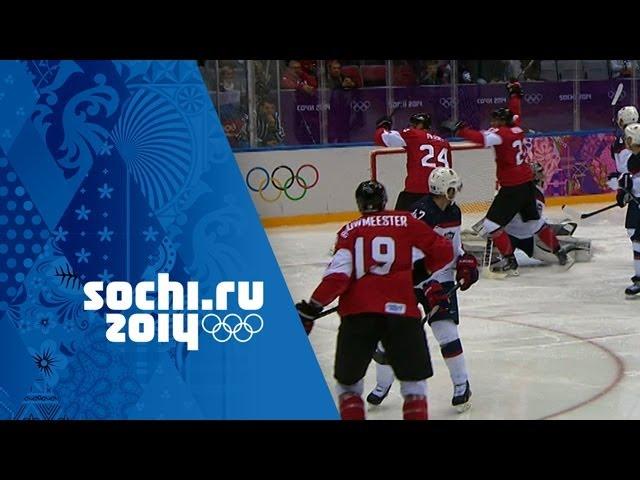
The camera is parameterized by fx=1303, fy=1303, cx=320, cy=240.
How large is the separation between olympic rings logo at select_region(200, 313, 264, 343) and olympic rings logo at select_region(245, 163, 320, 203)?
6653 millimetres

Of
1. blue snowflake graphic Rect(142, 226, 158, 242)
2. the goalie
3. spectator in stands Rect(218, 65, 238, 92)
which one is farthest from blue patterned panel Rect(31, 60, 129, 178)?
spectator in stands Rect(218, 65, 238, 92)

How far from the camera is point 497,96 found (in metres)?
13.5

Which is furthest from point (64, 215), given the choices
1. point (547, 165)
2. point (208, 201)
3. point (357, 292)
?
point (547, 165)

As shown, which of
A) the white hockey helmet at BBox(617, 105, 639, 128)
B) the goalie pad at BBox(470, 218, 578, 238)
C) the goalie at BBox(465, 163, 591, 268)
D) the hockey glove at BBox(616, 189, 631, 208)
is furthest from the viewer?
the goalie pad at BBox(470, 218, 578, 238)

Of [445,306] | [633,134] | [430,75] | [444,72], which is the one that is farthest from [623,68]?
[445,306]

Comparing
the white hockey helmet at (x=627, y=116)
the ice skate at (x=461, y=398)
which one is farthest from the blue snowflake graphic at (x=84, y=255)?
the white hockey helmet at (x=627, y=116)

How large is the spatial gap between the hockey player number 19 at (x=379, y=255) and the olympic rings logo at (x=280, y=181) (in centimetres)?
723

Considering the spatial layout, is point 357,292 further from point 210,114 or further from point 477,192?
point 477,192

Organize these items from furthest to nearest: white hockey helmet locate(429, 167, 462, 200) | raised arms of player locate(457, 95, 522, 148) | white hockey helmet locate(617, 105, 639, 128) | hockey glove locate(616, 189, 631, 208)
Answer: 1. white hockey helmet locate(617, 105, 639, 128)
2. raised arms of player locate(457, 95, 522, 148)
3. hockey glove locate(616, 189, 631, 208)
4. white hockey helmet locate(429, 167, 462, 200)

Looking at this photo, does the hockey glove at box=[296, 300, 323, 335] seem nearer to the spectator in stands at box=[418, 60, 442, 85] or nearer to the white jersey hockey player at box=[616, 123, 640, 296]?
the white jersey hockey player at box=[616, 123, 640, 296]

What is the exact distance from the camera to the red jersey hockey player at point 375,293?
5.21m

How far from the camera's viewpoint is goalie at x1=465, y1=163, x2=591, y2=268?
1003 centimetres

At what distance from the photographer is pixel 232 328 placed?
580 cm

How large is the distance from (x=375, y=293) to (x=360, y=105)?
8051 mm
